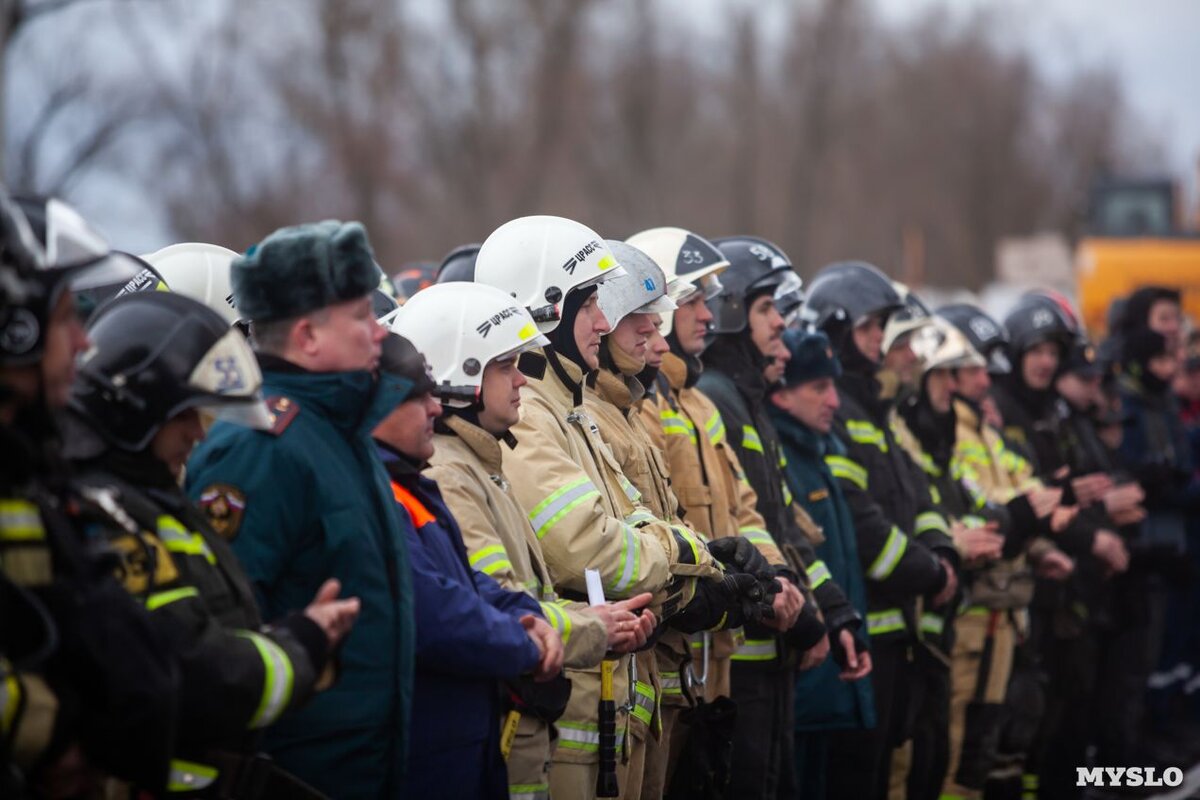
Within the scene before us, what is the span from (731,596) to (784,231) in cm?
3779

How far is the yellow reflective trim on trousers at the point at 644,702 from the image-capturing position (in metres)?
5.57

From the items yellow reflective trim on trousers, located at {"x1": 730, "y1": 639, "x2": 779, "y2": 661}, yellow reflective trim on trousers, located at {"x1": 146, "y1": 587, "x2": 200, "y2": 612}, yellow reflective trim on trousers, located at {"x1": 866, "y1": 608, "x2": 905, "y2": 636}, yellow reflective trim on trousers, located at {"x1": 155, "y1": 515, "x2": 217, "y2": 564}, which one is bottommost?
yellow reflective trim on trousers, located at {"x1": 866, "y1": 608, "x2": 905, "y2": 636}

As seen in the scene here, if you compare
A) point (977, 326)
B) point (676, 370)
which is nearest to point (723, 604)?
point (676, 370)

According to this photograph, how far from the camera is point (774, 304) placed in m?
7.15

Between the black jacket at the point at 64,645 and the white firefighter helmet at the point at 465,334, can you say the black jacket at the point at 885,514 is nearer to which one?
the white firefighter helmet at the point at 465,334

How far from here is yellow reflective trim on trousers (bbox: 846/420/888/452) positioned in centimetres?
776

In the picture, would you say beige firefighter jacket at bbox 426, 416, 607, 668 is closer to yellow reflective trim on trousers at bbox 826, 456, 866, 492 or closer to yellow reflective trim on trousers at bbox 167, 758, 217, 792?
yellow reflective trim on trousers at bbox 167, 758, 217, 792

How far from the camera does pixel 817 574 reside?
689 cm

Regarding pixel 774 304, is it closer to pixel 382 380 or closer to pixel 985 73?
pixel 382 380

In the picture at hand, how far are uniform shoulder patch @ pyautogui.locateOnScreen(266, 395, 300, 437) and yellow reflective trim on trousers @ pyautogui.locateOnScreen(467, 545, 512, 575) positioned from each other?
0.80 m

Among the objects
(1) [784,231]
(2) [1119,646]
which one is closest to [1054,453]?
(2) [1119,646]

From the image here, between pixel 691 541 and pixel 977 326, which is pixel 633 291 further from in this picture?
pixel 977 326

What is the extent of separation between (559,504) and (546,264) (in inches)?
39.0

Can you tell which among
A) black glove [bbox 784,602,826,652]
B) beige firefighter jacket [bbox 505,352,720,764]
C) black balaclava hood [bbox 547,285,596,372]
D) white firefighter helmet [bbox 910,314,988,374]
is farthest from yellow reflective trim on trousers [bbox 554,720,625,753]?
white firefighter helmet [bbox 910,314,988,374]
